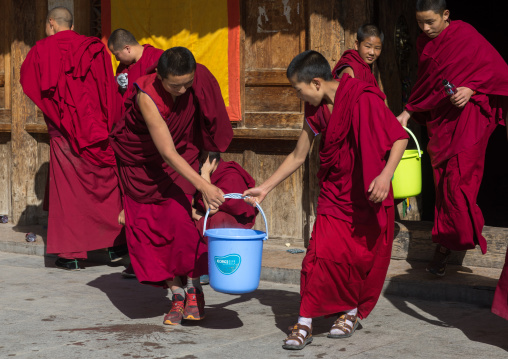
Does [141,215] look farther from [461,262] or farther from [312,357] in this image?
[461,262]

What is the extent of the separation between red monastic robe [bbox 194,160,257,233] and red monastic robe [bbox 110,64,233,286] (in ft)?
3.44

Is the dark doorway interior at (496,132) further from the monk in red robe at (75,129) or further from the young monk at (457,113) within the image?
the monk in red robe at (75,129)

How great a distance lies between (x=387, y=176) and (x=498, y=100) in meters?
2.03

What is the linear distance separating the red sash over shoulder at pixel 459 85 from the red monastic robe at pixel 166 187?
1691 mm

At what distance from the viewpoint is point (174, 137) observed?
5398 mm

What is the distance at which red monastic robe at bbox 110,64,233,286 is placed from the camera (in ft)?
17.9

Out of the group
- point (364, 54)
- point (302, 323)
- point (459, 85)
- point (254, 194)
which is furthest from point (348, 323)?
point (364, 54)

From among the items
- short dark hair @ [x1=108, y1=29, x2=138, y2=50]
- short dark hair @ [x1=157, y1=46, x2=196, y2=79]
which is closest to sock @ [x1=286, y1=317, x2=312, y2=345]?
short dark hair @ [x1=157, y1=46, x2=196, y2=79]

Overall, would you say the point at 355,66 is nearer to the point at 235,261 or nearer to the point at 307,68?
the point at 307,68

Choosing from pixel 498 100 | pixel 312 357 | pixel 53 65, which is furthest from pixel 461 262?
pixel 53 65

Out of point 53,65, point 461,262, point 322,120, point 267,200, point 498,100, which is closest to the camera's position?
point 322,120

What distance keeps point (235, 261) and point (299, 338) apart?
542 mm

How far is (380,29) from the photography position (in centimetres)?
775

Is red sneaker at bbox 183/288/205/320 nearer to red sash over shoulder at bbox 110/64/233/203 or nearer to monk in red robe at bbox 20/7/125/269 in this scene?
Result: red sash over shoulder at bbox 110/64/233/203
